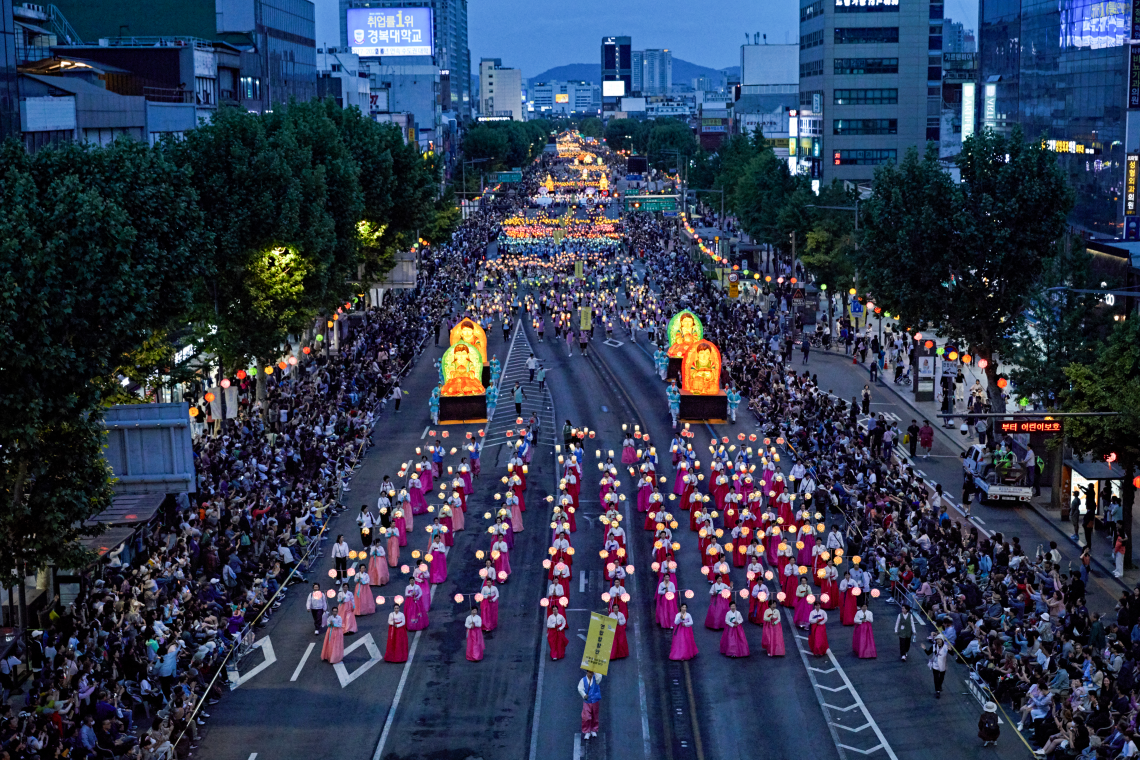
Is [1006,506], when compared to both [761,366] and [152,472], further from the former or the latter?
[152,472]

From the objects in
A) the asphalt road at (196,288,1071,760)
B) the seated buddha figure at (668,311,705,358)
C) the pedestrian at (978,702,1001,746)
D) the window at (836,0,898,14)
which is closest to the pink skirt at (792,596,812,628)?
the asphalt road at (196,288,1071,760)

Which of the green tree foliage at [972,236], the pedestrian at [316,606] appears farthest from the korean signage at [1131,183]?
the pedestrian at [316,606]

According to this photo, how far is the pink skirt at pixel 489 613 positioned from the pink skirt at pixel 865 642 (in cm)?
813

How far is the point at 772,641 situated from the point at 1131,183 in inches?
1356

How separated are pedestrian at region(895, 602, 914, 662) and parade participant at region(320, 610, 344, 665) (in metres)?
12.1

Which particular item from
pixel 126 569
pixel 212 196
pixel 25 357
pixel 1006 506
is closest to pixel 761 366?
pixel 1006 506

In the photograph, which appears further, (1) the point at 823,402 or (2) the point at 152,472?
(1) the point at 823,402

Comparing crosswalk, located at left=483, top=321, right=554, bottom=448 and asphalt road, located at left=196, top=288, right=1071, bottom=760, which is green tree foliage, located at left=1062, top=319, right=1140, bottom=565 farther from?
crosswalk, located at left=483, top=321, right=554, bottom=448

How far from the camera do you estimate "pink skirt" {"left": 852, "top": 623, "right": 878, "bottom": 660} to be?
1177 inches

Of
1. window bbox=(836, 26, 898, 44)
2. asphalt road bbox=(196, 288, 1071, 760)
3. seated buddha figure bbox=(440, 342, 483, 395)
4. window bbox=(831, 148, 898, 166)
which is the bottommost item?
asphalt road bbox=(196, 288, 1071, 760)

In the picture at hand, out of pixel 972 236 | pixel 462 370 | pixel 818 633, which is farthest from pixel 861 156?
pixel 818 633

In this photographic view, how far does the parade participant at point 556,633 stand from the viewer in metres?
29.8

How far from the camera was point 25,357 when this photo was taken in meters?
24.4

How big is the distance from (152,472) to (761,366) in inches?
1352
